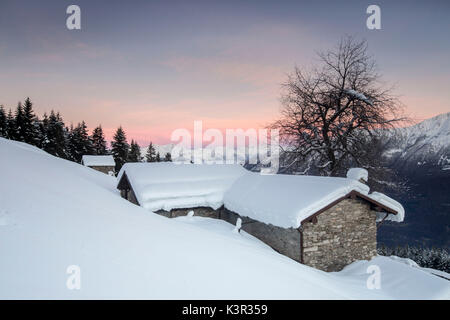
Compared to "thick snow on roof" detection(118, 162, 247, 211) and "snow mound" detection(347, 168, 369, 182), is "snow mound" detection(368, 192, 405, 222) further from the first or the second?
"thick snow on roof" detection(118, 162, 247, 211)

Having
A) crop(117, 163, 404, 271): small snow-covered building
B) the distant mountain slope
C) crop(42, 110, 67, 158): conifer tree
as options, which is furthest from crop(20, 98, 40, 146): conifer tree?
the distant mountain slope

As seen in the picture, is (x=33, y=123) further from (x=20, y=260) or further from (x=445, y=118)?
(x=445, y=118)

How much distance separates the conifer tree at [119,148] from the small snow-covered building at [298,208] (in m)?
37.5

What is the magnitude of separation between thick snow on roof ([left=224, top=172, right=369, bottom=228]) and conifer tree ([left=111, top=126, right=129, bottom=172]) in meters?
40.3

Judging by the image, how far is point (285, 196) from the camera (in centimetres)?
1162

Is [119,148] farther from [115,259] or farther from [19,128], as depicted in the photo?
[115,259]

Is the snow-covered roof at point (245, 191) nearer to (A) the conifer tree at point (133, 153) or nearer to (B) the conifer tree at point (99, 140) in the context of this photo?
(A) the conifer tree at point (133, 153)

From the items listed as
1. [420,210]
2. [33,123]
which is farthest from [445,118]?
[33,123]

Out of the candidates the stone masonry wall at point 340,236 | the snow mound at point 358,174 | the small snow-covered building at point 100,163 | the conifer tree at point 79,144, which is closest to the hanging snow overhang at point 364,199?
the stone masonry wall at point 340,236

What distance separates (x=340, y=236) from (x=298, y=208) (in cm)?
246

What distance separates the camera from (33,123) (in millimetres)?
43000

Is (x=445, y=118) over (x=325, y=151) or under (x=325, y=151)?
over

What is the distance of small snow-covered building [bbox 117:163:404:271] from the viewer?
1014 centimetres

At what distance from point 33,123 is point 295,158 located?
1773 inches
